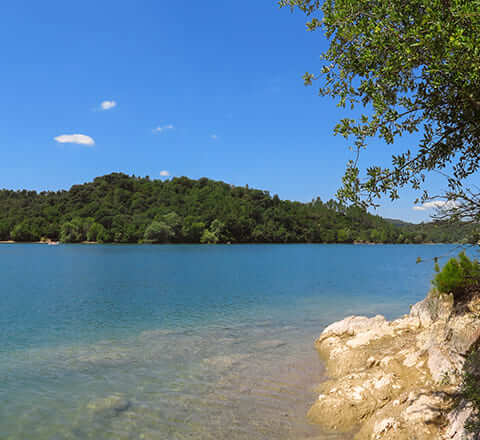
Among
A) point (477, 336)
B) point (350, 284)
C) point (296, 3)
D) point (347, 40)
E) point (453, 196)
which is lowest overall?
point (350, 284)

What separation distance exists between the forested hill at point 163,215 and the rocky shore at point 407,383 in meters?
112

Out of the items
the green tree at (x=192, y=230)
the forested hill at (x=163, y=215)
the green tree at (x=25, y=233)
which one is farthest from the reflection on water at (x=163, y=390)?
the green tree at (x=25, y=233)

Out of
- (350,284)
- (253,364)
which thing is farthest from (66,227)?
(253,364)

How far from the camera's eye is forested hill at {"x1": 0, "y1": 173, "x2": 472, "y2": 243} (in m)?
136

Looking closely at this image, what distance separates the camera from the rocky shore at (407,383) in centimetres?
601

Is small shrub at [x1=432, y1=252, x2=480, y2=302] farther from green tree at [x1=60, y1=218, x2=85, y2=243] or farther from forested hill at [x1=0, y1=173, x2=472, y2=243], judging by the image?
green tree at [x1=60, y1=218, x2=85, y2=243]

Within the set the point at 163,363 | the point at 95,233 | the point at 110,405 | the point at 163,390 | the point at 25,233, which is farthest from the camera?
the point at 25,233

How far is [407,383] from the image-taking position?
7.95 m

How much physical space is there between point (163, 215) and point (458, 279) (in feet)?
461

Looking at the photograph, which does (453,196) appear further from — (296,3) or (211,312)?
(211,312)

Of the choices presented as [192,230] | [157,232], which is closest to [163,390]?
[157,232]

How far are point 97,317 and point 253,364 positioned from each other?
11.0 meters

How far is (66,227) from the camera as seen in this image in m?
131

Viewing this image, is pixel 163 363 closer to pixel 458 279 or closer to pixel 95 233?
pixel 458 279
